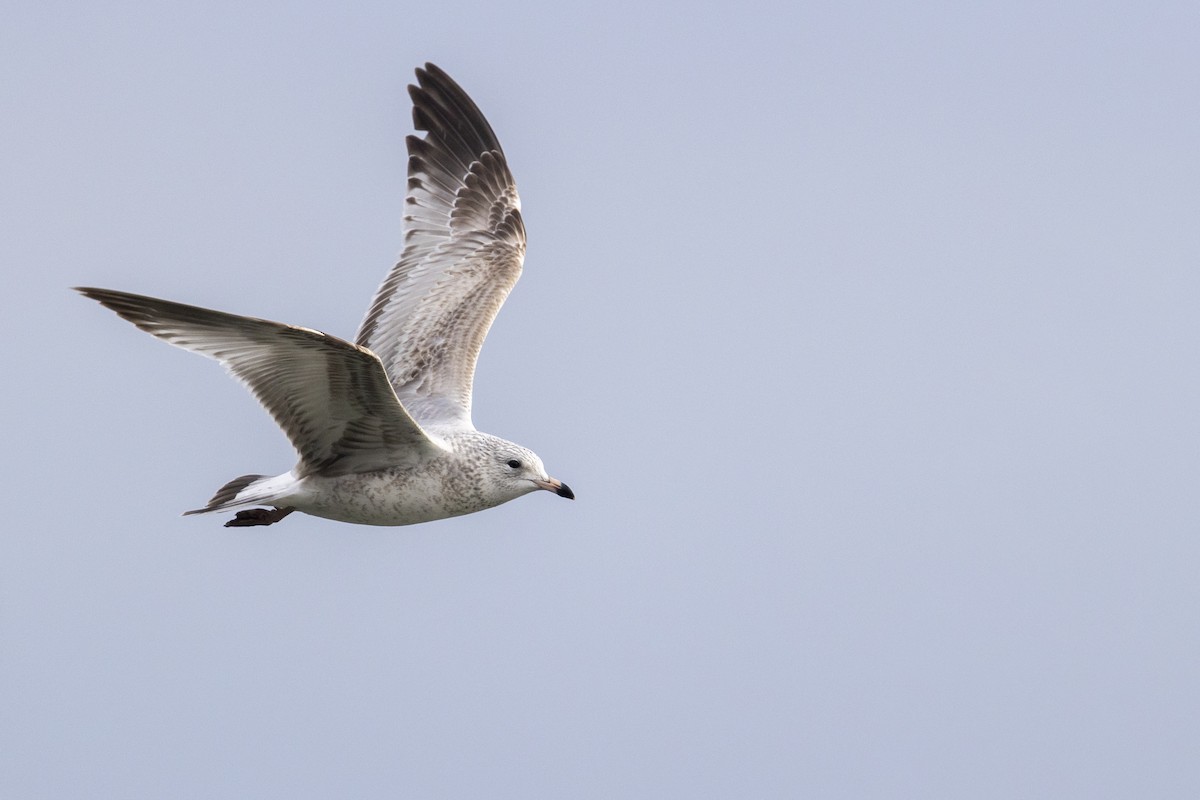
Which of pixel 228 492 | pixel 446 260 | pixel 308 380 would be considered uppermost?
pixel 446 260

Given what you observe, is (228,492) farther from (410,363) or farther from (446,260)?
(446,260)

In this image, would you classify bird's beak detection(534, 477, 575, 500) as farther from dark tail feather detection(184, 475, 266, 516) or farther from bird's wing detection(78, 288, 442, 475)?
dark tail feather detection(184, 475, 266, 516)

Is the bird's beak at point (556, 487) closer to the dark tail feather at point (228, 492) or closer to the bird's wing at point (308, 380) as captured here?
the bird's wing at point (308, 380)

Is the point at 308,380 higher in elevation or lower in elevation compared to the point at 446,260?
lower

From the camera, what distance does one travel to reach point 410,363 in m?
14.3

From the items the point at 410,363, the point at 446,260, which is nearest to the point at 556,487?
the point at 410,363

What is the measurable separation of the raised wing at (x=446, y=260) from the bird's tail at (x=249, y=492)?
1.40m

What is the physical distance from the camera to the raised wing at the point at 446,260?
559 inches

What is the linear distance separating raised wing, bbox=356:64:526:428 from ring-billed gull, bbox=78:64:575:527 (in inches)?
0.5

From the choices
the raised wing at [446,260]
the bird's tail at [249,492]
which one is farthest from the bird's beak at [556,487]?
the bird's tail at [249,492]

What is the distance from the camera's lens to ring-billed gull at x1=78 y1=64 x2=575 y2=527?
1127 cm

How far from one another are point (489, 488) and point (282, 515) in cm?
149

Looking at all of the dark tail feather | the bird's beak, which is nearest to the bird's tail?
the dark tail feather

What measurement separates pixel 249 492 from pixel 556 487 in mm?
2185
